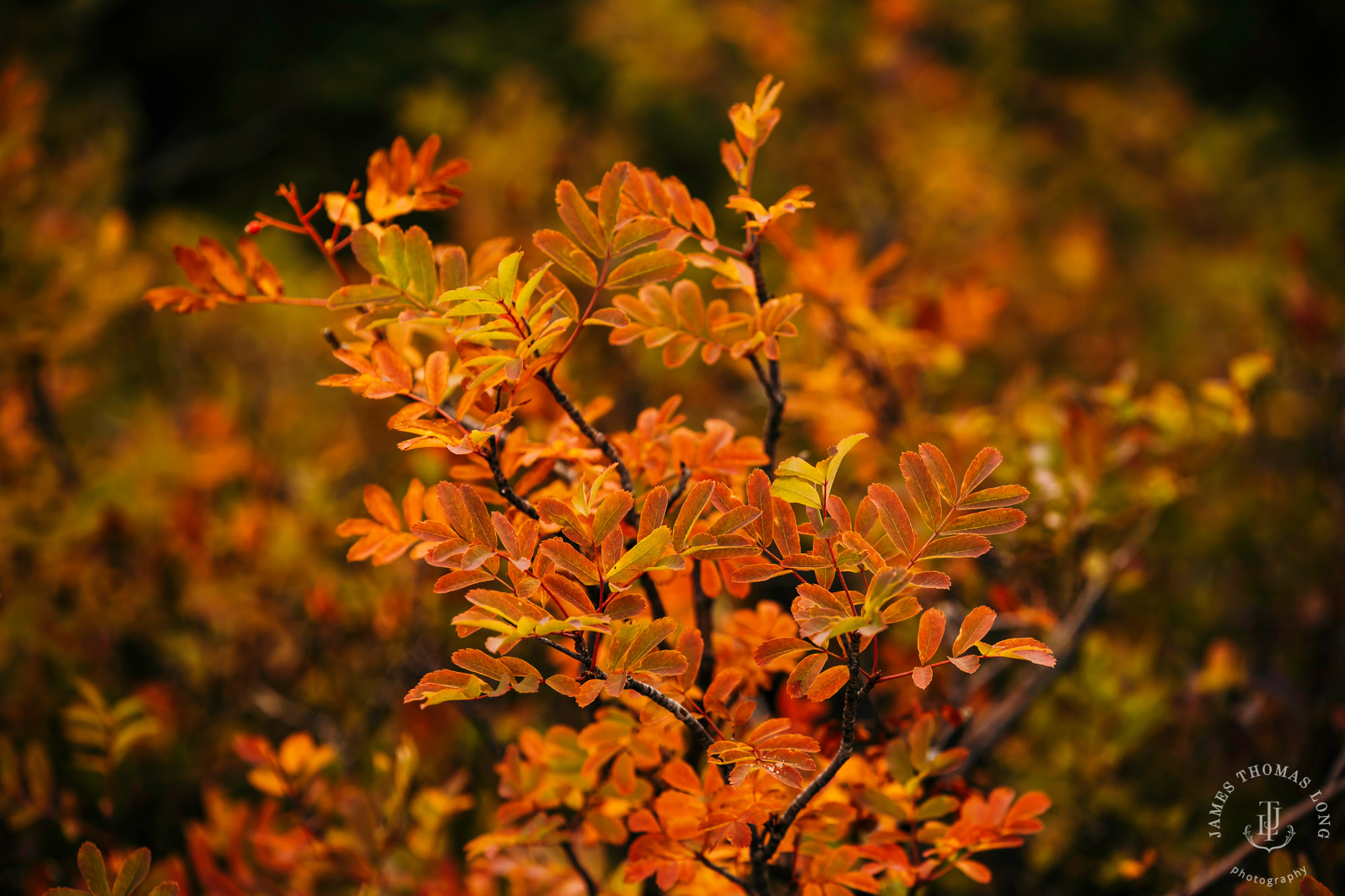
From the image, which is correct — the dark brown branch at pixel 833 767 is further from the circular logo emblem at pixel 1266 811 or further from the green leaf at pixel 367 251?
the circular logo emblem at pixel 1266 811

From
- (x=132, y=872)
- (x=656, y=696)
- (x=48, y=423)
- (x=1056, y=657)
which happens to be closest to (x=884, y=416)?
(x=1056, y=657)

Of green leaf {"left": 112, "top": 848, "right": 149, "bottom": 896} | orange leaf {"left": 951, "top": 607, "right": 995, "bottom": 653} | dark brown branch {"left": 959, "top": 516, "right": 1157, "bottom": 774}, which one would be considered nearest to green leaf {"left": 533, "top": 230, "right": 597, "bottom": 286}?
orange leaf {"left": 951, "top": 607, "right": 995, "bottom": 653}

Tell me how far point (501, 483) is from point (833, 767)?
31 cm

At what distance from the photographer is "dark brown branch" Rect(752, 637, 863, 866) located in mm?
514

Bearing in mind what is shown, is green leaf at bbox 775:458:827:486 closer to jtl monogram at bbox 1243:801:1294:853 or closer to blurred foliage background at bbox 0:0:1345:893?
blurred foliage background at bbox 0:0:1345:893

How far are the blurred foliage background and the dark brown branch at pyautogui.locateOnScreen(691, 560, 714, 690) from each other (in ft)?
1.18

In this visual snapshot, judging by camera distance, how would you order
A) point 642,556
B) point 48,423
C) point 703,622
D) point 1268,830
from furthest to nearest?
point 48,423 → point 1268,830 → point 703,622 → point 642,556

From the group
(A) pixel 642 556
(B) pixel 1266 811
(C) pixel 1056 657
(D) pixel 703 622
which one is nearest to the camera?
(A) pixel 642 556

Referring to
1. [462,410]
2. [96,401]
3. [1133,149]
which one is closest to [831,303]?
[462,410]

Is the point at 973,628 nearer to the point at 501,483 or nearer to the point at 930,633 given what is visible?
the point at 930,633

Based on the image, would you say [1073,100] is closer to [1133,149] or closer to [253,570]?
[1133,149]

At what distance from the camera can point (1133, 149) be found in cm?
384

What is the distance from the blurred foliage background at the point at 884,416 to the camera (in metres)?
1.11

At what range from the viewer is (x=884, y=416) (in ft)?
4.07
